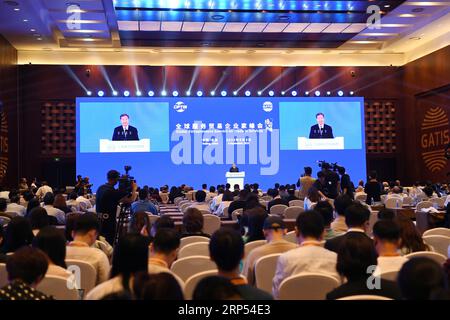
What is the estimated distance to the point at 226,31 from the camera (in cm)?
1700

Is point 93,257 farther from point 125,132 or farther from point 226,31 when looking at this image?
point 125,132

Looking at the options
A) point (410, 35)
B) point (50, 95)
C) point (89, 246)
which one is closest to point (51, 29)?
point (50, 95)

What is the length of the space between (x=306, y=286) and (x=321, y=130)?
16.0 meters

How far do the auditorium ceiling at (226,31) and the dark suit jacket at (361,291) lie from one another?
11897mm

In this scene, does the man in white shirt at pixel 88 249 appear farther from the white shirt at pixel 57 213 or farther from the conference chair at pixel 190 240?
the white shirt at pixel 57 213

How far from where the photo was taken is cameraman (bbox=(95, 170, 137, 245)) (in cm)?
694

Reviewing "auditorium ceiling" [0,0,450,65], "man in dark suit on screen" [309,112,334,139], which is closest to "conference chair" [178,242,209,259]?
"auditorium ceiling" [0,0,450,65]

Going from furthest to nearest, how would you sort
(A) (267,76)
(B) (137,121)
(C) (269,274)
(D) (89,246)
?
(A) (267,76)
(B) (137,121)
(D) (89,246)
(C) (269,274)

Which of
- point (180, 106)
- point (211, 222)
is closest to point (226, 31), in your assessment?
point (180, 106)

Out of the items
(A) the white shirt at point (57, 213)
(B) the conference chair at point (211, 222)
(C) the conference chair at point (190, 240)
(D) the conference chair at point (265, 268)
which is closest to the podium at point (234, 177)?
(B) the conference chair at point (211, 222)

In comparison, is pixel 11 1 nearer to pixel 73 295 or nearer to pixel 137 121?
pixel 137 121

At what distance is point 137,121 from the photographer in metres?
18.0

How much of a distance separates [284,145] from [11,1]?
943 centimetres

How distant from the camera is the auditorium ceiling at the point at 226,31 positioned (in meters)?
14.4
